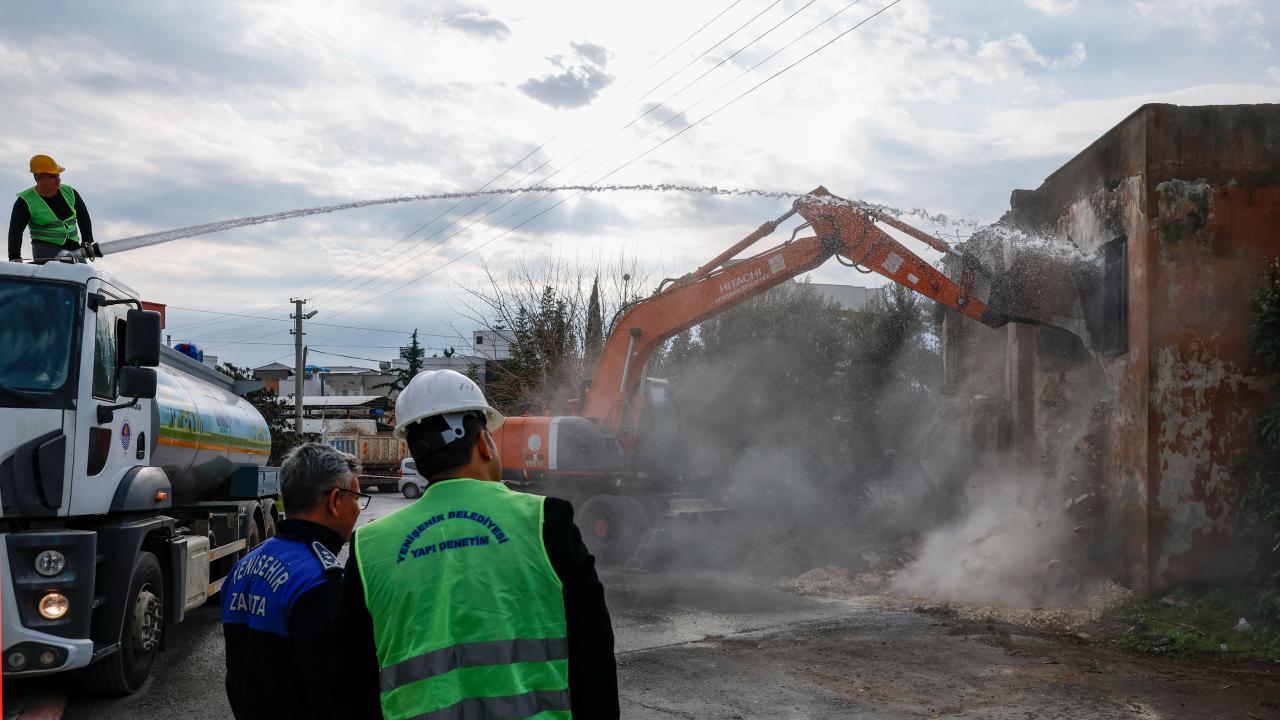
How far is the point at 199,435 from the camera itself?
955 centimetres

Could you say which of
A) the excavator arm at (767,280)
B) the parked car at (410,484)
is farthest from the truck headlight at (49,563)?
the parked car at (410,484)

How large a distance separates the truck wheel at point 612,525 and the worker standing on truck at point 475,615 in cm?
1179

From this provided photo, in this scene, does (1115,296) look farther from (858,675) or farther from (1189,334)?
(858,675)

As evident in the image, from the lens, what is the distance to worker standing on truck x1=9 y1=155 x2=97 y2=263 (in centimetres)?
759

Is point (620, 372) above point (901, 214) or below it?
below

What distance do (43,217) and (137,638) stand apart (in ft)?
10.5

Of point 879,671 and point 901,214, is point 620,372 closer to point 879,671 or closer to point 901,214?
point 901,214

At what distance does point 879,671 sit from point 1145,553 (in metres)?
3.42

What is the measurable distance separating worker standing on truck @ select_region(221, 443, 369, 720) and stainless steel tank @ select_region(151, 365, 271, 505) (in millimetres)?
5084

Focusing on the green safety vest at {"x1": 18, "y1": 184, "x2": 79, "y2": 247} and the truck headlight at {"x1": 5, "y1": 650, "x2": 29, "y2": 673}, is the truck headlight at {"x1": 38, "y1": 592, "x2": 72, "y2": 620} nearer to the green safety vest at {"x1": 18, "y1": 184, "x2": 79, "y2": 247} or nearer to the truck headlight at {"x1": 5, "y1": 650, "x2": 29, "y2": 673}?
the truck headlight at {"x1": 5, "y1": 650, "x2": 29, "y2": 673}

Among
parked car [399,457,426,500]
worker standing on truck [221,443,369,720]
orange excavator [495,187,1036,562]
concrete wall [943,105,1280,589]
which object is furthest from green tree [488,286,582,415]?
worker standing on truck [221,443,369,720]

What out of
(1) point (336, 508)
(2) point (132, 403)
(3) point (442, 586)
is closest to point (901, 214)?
(2) point (132, 403)

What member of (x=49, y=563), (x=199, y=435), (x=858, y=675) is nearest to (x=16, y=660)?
(x=49, y=563)

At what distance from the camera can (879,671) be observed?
7.88 metres
